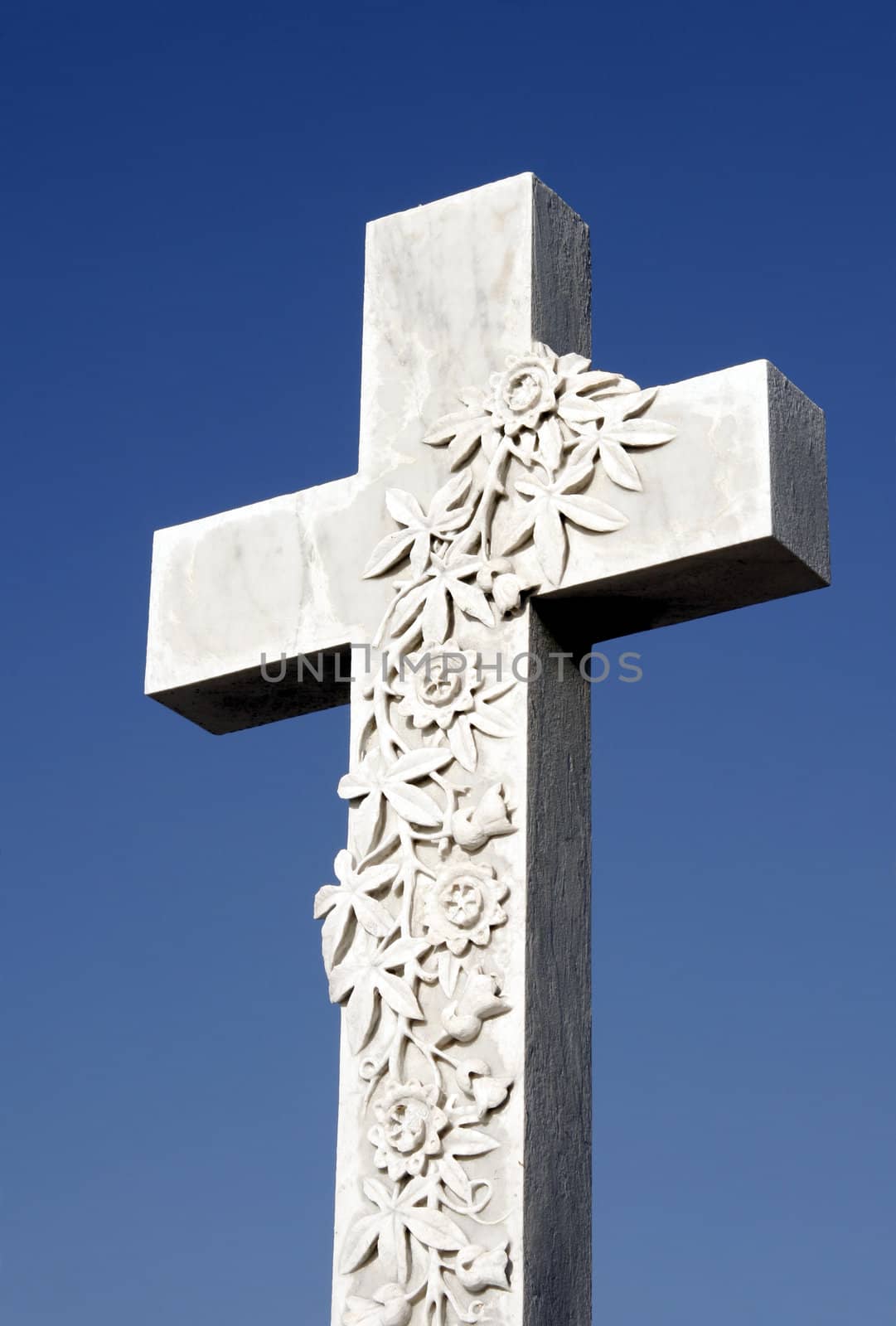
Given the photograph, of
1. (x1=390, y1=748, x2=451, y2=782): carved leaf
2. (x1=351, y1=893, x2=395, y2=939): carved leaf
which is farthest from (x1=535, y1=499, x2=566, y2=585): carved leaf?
(x1=351, y1=893, x2=395, y2=939): carved leaf

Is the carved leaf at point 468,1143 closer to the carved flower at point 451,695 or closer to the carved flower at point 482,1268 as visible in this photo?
the carved flower at point 482,1268

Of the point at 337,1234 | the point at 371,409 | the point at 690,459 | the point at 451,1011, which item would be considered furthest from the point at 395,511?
the point at 337,1234

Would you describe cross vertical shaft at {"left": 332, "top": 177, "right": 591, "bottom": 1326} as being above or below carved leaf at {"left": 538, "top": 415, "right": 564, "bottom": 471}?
below

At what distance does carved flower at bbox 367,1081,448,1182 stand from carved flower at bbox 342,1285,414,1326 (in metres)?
0.21

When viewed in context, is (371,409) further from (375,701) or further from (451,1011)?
(451,1011)

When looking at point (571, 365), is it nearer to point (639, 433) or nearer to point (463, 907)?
point (639, 433)

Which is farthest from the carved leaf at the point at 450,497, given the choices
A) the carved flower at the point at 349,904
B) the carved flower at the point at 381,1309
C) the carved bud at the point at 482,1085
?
the carved flower at the point at 381,1309

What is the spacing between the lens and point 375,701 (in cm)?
462

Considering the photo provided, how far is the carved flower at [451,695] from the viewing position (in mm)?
4398

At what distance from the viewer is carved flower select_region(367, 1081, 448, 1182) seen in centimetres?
417

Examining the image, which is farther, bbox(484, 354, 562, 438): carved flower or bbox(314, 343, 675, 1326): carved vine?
bbox(484, 354, 562, 438): carved flower

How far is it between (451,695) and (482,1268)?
115cm

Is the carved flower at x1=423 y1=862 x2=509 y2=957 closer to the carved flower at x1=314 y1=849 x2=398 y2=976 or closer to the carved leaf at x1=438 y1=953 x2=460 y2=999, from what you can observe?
the carved leaf at x1=438 y1=953 x2=460 y2=999

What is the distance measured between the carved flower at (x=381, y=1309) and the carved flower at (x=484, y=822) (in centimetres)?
86
